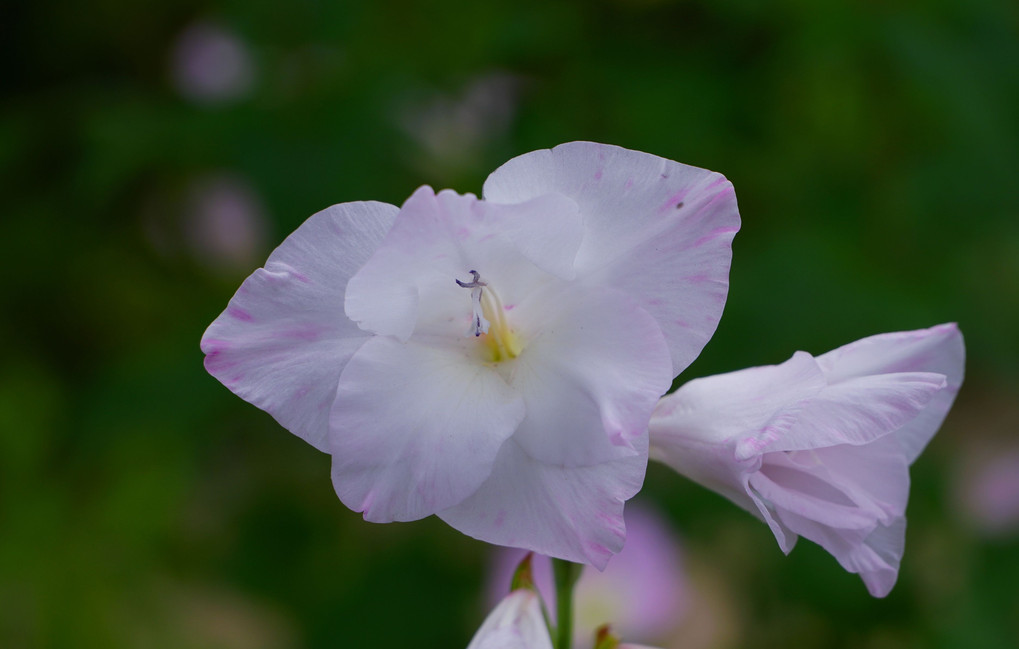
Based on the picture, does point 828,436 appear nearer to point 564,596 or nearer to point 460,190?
point 564,596

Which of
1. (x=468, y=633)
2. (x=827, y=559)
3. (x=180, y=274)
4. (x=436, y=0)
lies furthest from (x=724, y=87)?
(x=180, y=274)

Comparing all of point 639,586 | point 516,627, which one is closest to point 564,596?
point 516,627

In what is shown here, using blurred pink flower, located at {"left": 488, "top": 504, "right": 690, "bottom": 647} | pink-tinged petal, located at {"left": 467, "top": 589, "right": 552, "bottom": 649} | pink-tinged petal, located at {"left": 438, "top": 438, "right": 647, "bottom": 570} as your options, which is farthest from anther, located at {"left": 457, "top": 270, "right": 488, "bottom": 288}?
blurred pink flower, located at {"left": 488, "top": 504, "right": 690, "bottom": 647}

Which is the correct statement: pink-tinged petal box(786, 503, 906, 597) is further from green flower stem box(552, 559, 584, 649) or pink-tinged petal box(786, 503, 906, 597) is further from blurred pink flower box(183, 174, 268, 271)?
blurred pink flower box(183, 174, 268, 271)

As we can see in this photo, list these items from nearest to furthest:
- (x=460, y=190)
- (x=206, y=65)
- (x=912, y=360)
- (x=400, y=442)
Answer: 1. (x=400, y=442)
2. (x=912, y=360)
3. (x=460, y=190)
4. (x=206, y=65)

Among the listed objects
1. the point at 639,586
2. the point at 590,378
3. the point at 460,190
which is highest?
the point at 590,378

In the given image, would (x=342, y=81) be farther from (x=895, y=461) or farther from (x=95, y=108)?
(x=895, y=461)

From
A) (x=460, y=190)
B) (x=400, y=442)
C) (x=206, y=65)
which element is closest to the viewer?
(x=400, y=442)

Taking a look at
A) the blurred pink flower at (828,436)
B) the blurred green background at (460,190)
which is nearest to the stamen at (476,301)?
the blurred pink flower at (828,436)

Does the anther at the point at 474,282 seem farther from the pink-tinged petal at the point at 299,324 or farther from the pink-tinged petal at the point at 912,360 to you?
the pink-tinged petal at the point at 912,360
